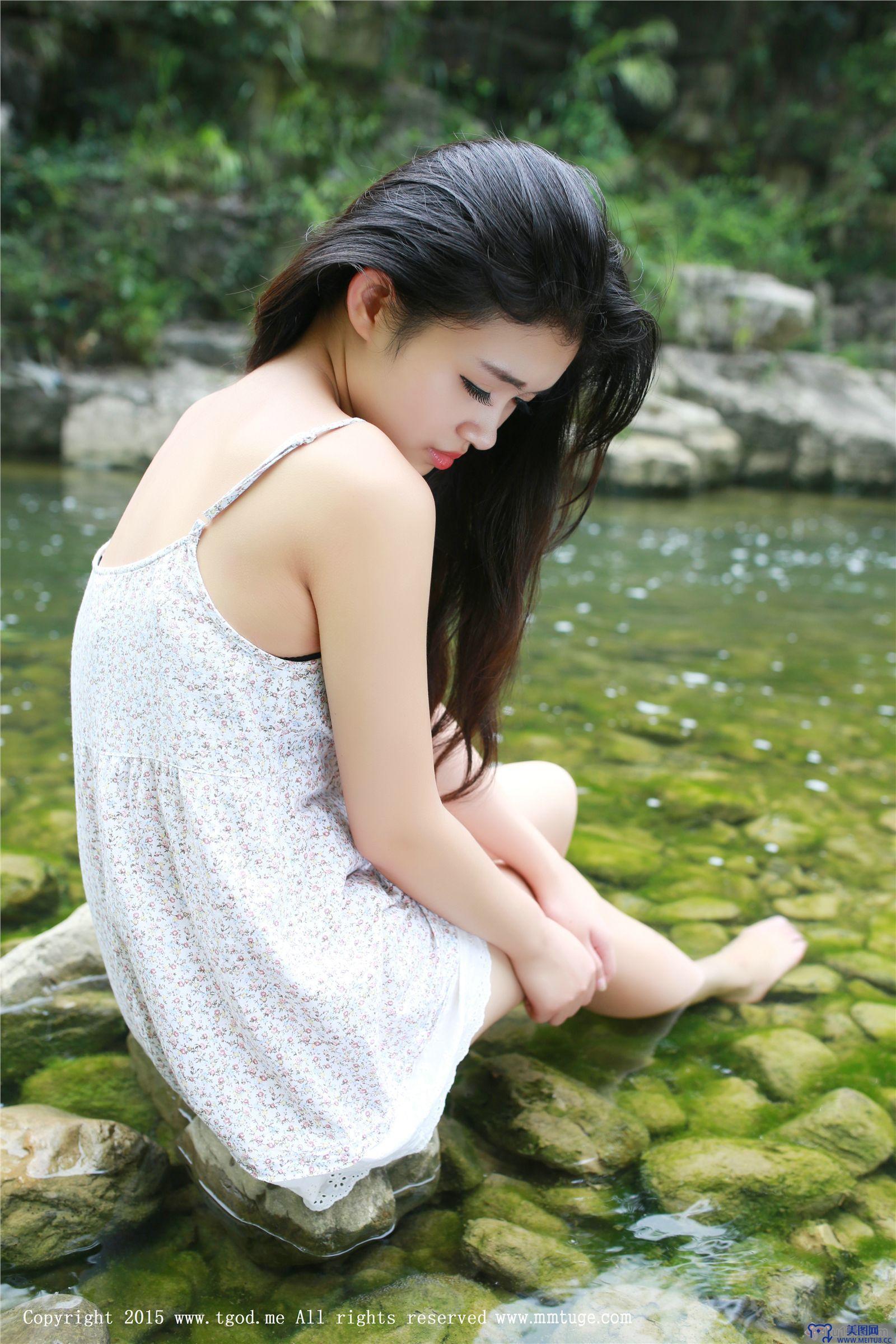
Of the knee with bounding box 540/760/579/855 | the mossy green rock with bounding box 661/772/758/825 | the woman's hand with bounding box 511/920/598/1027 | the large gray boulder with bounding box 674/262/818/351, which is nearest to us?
the woman's hand with bounding box 511/920/598/1027

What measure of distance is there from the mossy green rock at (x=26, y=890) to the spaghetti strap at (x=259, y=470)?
1223 millimetres

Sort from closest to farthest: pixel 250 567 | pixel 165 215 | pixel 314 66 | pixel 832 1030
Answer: pixel 250 567 < pixel 832 1030 < pixel 165 215 < pixel 314 66

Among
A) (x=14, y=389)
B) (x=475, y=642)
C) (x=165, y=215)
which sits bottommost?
(x=14, y=389)

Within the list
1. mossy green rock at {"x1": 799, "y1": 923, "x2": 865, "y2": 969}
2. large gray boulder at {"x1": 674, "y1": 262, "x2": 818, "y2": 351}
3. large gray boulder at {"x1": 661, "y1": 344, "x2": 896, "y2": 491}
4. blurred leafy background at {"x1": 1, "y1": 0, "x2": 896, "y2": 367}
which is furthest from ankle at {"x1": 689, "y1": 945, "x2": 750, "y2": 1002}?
large gray boulder at {"x1": 674, "y1": 262, "x2": 818, "y2": 351}

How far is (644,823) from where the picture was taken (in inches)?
107

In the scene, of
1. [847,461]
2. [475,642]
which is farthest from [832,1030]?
[847,461]

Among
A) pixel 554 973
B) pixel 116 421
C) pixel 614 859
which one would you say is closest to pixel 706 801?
pixel 614 859

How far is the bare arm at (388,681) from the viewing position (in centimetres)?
121

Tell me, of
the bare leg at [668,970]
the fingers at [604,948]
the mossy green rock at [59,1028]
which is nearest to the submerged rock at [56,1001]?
the mossy green rock at [59,1028]

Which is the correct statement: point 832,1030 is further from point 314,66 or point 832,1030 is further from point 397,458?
point 314,66

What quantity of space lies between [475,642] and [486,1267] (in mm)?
862

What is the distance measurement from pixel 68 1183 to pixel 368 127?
12.7 metres

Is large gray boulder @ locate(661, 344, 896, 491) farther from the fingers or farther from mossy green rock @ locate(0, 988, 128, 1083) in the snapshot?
mossy green rock @ locate(0, 988, 128, 1083)

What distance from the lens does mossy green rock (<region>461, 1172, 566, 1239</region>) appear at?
1.45 m
